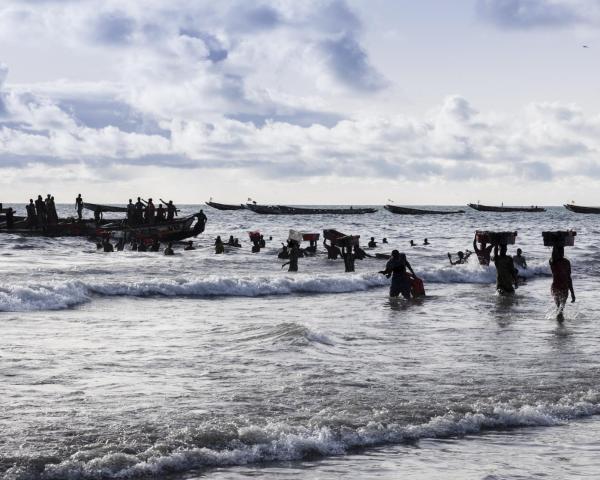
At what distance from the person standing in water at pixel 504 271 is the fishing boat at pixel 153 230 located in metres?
25.6

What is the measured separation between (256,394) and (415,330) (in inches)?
243

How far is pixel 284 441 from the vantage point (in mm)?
7398

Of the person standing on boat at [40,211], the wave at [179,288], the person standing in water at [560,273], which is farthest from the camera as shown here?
the person standing on boat at [40,211]

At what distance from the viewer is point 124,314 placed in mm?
17938

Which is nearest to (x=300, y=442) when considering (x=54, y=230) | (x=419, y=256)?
(x=419, y=256)

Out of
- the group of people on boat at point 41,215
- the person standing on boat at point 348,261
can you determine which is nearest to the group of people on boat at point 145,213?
the group of people on boat at point 41,215

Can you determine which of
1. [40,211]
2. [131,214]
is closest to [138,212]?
[131,214]

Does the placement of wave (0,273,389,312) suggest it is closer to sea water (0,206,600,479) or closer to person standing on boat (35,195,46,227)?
sea water (0,206,600,479)

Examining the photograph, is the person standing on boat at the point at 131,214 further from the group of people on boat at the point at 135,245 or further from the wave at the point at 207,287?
the wave at the point at 207,287

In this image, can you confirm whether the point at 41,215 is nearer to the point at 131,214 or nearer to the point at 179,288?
the point at 131,214

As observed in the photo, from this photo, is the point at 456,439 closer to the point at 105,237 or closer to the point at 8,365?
the point at 8,365

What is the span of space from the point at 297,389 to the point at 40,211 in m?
43.5

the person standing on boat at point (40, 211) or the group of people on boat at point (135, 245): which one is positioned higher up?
the person standing on boat at point (40, 211)

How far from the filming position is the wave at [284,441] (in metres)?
6.65
